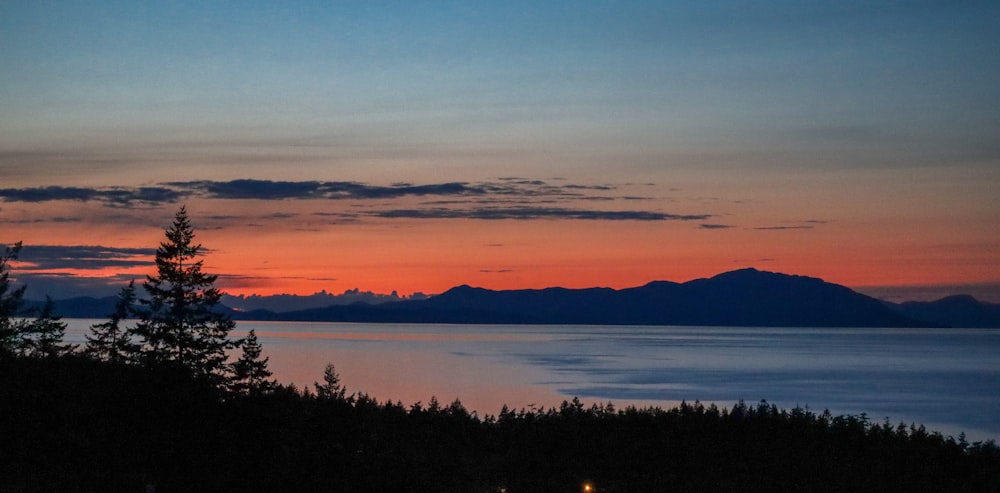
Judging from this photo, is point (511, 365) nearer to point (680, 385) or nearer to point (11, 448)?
point (680, 385)

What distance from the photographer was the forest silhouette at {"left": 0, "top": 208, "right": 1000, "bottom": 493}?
16359 mm

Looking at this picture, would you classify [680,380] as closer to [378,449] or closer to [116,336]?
[116,336]

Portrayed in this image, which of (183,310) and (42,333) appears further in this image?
(42,333)

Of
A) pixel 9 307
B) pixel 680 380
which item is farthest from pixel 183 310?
pixel 680 380

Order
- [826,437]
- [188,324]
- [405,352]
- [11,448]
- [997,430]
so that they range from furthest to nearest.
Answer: [405,352], [997,430], [188,324], [826,437], [11,448]

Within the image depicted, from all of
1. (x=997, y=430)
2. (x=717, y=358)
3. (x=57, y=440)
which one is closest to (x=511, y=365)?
(x=717, y=358)

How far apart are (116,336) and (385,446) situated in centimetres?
2916

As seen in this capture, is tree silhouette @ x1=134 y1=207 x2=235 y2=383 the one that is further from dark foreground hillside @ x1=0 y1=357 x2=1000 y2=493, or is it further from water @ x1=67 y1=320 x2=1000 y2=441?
water @ x1=67 y1=320 x2=1000 y2=441

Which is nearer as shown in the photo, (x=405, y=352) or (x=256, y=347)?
(x=256, y=347)

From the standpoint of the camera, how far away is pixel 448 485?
59.0 feet

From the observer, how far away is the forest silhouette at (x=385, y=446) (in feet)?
53.7

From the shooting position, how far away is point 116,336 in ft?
142

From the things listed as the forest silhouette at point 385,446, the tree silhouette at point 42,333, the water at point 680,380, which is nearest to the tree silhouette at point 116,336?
Answer: the tree silhouette at point 42,333

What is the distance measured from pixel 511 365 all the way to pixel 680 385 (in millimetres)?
Result: 26974
